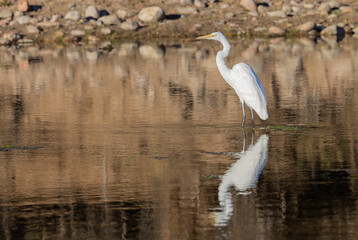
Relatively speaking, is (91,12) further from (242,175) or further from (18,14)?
(242,175)

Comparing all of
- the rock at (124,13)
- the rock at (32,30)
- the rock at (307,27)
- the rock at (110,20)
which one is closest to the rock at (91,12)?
the rock at (110,20)

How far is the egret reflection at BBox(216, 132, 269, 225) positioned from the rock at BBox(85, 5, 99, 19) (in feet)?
116

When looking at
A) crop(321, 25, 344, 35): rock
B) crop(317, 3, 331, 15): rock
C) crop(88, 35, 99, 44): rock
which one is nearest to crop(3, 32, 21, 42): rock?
crop(88, 35, 99, 44): rock

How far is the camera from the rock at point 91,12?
48.0 m

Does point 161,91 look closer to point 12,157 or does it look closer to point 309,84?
point 309,84

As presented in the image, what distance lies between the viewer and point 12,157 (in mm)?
12617

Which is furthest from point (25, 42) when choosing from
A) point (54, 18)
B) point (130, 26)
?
point (130, 26)

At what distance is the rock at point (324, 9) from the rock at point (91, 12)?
40.0 ft

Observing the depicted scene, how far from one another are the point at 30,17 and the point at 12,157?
36.9 m

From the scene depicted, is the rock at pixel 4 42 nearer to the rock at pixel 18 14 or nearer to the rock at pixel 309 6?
the rock at pixel 18 14

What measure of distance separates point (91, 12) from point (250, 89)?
33942 millimetres

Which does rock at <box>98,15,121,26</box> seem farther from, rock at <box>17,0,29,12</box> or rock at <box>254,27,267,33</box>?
rock at <box>254,27,267,33</box>

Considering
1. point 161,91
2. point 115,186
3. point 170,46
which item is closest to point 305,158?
point 115,186

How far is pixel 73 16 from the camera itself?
4794 cm
